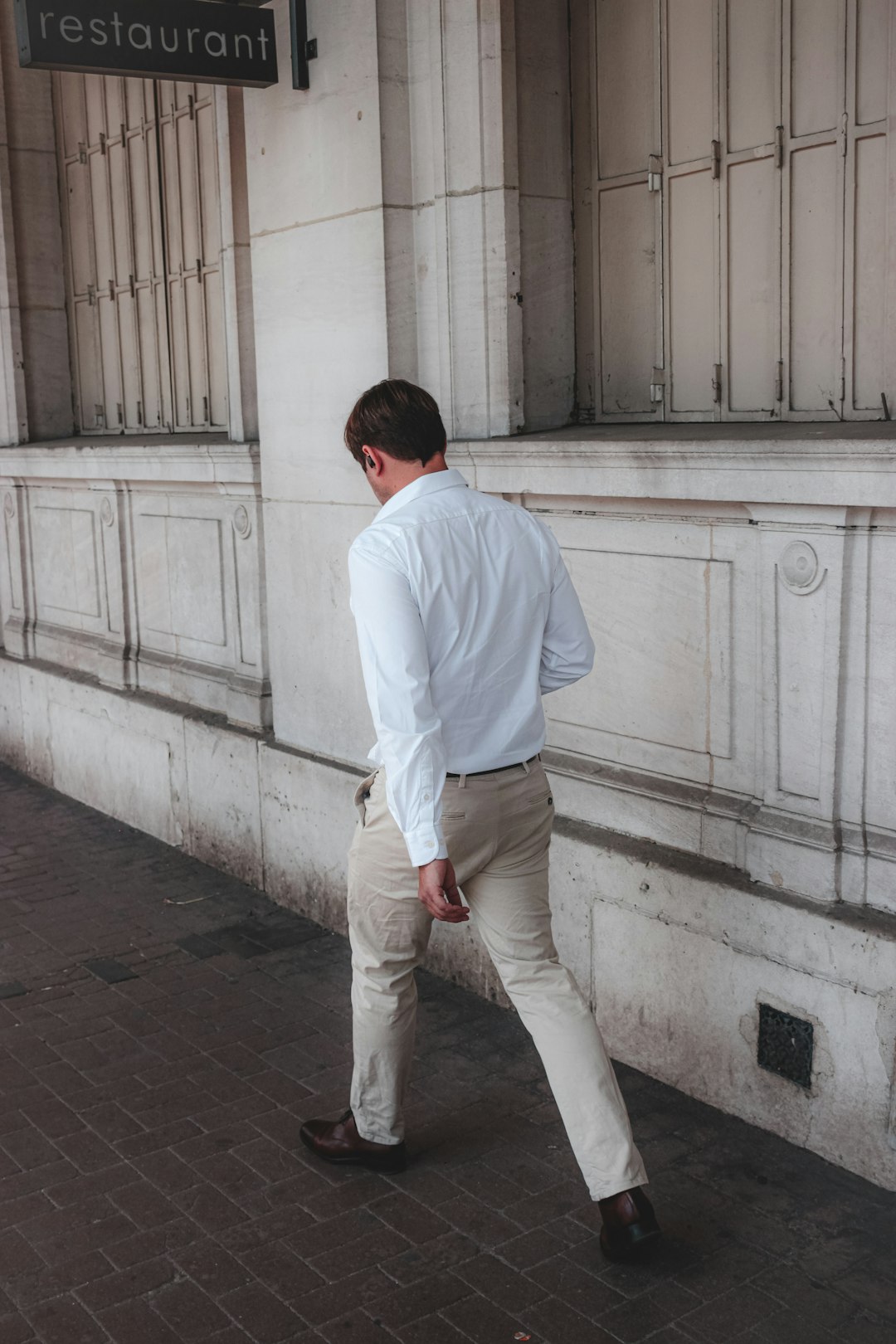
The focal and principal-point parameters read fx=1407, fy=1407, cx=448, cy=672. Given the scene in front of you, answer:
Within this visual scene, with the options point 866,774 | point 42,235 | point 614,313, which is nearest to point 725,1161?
point 866,774

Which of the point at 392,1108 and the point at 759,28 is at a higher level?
the point at 759,28

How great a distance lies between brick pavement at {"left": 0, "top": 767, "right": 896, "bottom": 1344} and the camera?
11.3 feet

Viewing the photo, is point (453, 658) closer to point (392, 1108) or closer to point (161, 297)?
point (392, 1108)

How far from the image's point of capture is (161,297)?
8008mm

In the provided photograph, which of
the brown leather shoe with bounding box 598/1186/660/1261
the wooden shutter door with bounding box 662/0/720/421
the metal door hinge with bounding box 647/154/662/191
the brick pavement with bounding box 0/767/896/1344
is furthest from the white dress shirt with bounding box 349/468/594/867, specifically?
the metal door hinge with bounding box 647/154/662/191

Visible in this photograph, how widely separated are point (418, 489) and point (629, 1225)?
194cm

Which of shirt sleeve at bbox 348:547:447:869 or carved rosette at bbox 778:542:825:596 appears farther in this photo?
carved rosette at bbox 778:542:825:596

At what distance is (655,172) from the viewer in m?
4.91

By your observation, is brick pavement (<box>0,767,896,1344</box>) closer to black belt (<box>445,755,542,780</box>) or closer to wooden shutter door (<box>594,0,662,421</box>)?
black belt (<box>445,755,542,780</box>)

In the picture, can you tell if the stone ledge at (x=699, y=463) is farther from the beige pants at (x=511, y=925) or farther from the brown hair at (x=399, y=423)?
the beige pants at (x=511, y=925)

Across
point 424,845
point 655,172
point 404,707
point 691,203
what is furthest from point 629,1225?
point 655,172

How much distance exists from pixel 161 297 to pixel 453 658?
207 inches

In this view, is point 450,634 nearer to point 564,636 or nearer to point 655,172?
point 564,636

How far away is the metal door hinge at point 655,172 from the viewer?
4.89 m
